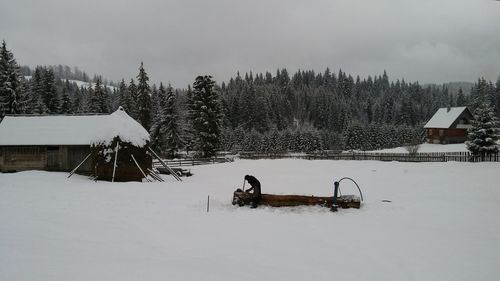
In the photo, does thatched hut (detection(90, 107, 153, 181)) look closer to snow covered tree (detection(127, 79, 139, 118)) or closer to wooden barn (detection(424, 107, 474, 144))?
snow covered tree (detection(127, 79, 139, 118))

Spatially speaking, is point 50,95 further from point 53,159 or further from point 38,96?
point 53,159

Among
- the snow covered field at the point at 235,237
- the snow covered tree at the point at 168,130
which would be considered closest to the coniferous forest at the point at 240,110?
the snow covered tree at the point at 168,130

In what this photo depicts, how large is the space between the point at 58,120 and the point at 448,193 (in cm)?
2911

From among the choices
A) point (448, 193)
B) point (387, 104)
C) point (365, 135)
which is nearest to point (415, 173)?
point (448, 193)

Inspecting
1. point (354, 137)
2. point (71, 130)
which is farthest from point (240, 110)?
point (71, 130)

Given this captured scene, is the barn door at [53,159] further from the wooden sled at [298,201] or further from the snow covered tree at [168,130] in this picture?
the snow covered tree at [168,130]

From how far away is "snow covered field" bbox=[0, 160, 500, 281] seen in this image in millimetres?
7719

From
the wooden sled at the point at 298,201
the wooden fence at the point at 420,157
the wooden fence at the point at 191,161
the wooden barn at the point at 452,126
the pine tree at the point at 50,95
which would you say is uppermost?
the pine tree at the point at 50,95

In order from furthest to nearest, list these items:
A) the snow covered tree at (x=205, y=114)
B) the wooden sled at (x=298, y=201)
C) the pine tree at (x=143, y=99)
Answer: the pine tree at (x=143, y=99)
the snow covered tree at (x=205, y=114)
the wooden sled at (x=298, y=201)

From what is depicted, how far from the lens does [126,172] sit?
23578 mm

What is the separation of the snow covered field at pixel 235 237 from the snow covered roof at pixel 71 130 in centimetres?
579

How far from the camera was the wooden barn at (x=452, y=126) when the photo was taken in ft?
212

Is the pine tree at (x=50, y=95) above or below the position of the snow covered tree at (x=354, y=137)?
above

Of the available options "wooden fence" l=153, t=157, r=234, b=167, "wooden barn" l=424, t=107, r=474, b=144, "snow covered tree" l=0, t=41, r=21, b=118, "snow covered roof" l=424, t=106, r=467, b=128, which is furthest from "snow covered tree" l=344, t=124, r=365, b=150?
"snow covered tree" l=0, t=41, r=21, b=118
